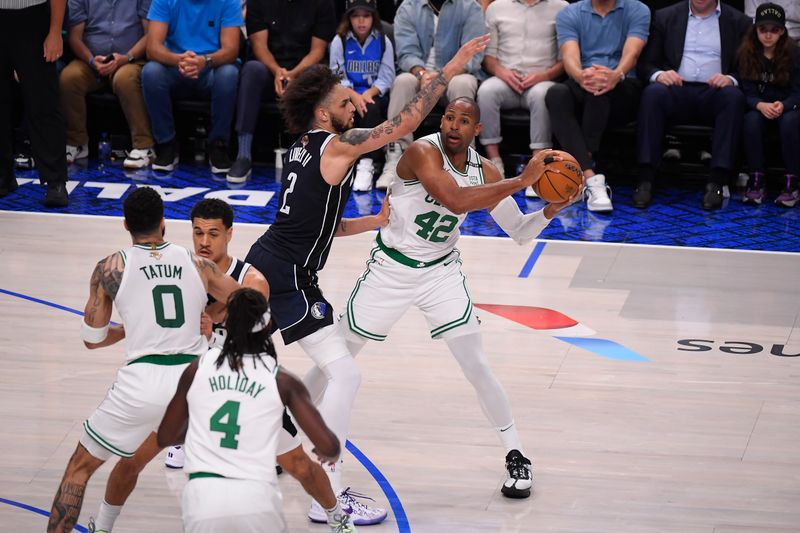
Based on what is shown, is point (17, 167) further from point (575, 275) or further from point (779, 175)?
point (779, 175)

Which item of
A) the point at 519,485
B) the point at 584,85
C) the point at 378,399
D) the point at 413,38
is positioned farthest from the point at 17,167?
the point at 519,485

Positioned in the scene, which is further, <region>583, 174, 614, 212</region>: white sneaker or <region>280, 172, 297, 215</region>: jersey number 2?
<region>583, 174, 614, 212</region>: white sneaker

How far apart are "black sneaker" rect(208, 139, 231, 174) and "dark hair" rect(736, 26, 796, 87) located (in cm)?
448

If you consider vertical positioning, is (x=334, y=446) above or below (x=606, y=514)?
above

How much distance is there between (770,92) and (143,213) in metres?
7.10

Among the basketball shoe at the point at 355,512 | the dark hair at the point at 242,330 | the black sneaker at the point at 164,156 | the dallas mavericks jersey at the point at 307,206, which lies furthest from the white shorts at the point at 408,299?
the black sneaker at the point at 164,156

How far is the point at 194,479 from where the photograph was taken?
384cm

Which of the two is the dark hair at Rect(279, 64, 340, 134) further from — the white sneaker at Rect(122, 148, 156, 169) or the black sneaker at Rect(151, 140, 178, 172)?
the white sneaker at Rect(122, 148, 156, 169)

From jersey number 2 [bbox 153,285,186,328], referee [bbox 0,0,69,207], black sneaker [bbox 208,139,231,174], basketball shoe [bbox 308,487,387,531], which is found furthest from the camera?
black sneaker [bbox 208,139,231,174]

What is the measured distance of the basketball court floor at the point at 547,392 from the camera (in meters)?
5.27

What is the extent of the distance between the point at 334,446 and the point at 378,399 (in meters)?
2.42

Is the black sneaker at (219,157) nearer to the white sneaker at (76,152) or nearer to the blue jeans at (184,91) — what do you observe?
the blue jeans at (184,91)

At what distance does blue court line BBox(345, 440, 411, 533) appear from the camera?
16.9ft

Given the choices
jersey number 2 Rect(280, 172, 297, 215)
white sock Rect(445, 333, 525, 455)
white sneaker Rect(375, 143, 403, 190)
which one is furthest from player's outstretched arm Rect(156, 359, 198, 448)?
white sneaker Rect(375, 143, 403, 190)
